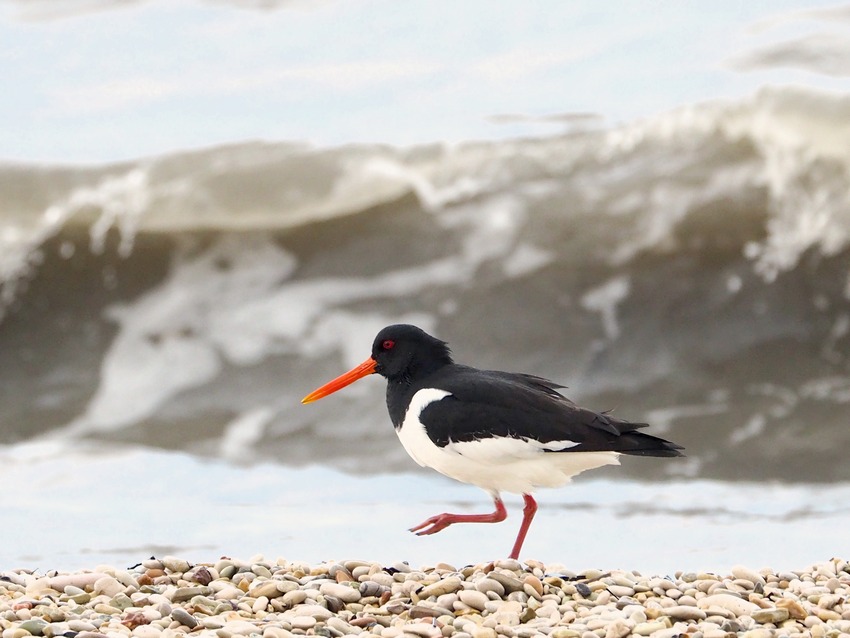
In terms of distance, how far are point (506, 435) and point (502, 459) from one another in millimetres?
98

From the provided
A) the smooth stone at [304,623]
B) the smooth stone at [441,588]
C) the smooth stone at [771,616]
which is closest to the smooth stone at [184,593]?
the smooth stone at [304,623]

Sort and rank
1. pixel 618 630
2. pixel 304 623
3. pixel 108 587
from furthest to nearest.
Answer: pixel 108 587 → pixel 304 623 → pixel 618 630

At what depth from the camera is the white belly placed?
3.89 m

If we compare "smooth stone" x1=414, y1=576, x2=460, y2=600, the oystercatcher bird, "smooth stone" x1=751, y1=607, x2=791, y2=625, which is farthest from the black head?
"smooth stone" x1=751, y1=607, x2=791, y2=625

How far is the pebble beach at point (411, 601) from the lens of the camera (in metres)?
3.45

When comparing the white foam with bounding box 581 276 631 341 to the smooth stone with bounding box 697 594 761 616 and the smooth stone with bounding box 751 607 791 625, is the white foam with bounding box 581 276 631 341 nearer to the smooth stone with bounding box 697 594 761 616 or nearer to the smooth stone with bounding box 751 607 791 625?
the smooth stone with bounding box 697 594 761 616

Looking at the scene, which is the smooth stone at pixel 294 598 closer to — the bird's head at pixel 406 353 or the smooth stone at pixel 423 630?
the smooth stone at pixel 423 630

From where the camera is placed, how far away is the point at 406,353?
433 cm

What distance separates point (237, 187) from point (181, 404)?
2235mm

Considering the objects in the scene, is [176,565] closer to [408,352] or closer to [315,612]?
[315,612]

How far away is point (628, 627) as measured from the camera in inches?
133

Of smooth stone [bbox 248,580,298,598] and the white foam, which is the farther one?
the white foam

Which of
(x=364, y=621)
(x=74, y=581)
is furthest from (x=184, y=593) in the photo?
(x=364, y=621)

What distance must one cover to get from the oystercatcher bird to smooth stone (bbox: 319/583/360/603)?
1.29 feet
